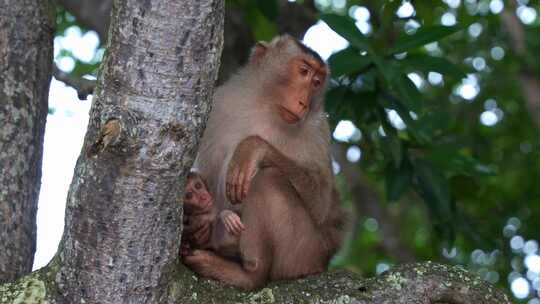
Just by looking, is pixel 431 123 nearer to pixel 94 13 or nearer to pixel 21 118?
pixel 94 13

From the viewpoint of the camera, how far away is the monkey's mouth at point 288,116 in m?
4.58

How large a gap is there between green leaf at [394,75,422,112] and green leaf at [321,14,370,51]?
0.82 ft

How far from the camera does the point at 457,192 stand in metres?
6.32

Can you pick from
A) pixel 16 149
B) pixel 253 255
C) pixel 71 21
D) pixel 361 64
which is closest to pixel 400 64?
pixel 361 64

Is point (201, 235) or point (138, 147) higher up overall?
point (138, 147)

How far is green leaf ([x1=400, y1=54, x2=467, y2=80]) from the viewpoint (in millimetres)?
4930

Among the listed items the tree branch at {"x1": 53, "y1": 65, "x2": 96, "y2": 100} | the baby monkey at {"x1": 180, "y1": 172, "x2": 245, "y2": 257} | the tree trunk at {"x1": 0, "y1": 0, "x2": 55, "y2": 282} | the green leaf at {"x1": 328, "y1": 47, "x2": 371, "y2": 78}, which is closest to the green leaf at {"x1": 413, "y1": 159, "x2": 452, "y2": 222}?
the green leaf at {"x1": 328, "y1": 47, "x2": 371, "y2": 78}

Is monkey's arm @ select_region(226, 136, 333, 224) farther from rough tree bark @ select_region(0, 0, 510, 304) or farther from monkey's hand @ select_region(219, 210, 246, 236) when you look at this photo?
rough tree bark @ select_region(0, 0, 510, 304)

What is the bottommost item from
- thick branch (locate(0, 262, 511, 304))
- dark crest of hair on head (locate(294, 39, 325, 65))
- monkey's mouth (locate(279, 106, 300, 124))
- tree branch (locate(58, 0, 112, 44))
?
thick branch (locate(0, 262, 511, 304))

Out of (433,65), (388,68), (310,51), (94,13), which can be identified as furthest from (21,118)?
(94,13)

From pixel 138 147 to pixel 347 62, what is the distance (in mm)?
2080

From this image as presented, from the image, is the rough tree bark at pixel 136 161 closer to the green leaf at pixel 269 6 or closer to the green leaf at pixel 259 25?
the green leaf at pixel 269 6

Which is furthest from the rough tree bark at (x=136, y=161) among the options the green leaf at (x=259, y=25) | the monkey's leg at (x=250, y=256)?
A: the green leaf at (x=259, y=25)

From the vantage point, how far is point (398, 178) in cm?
562
